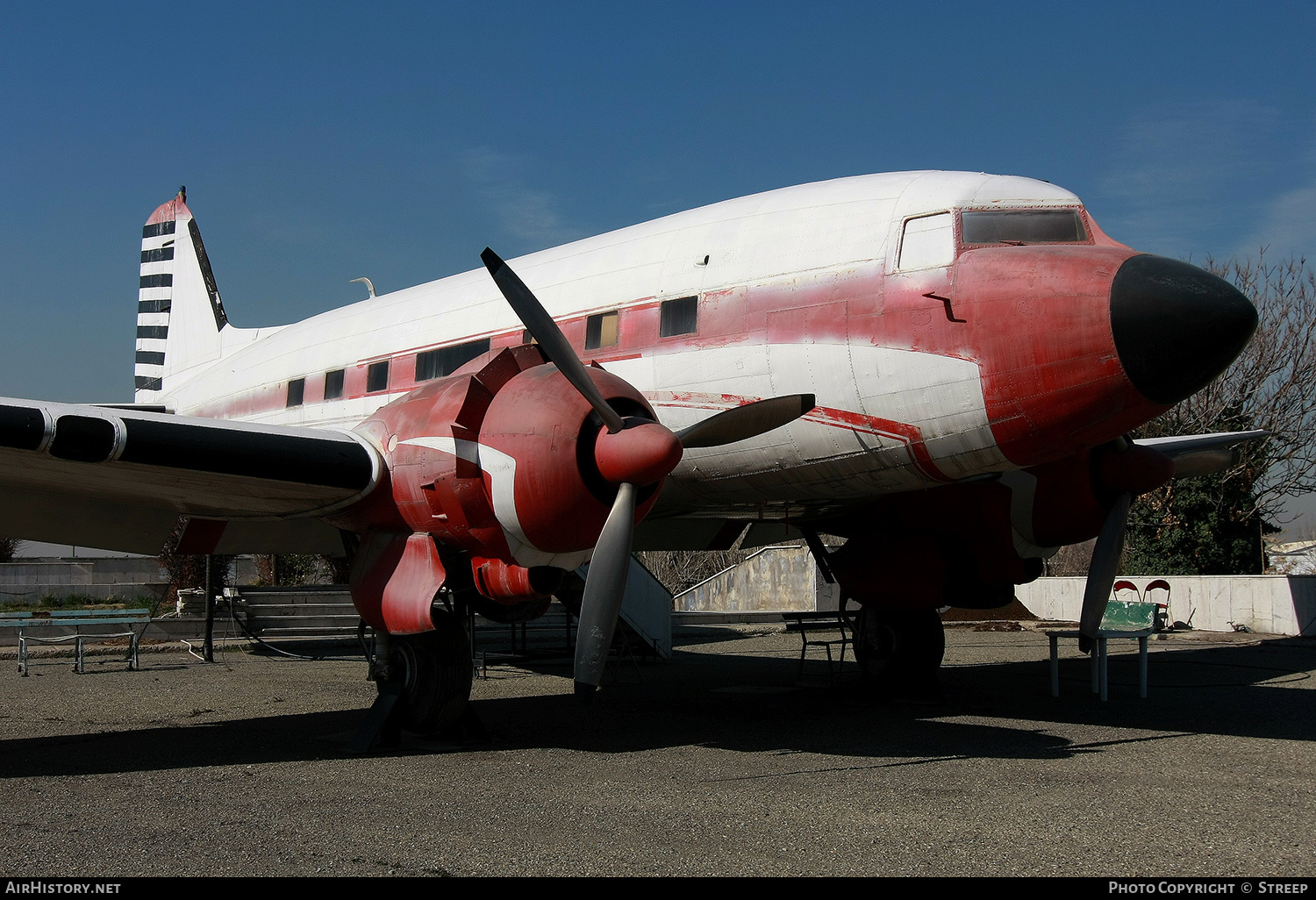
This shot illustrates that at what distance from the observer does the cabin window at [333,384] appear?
39.0 ft

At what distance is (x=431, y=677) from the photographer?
26.9 feet

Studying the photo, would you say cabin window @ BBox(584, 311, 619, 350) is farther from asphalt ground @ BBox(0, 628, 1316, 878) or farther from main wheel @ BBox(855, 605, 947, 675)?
main wheel @ BBox(855, 605, 947, 675)

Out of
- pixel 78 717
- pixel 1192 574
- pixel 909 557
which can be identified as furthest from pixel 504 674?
pixel 1192 574

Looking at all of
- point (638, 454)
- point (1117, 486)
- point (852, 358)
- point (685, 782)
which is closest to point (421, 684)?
point (685, 782)

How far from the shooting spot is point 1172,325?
6.67 meters

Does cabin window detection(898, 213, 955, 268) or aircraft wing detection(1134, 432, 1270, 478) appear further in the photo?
aircraft wing detection(1134, 432, 1270, 478)

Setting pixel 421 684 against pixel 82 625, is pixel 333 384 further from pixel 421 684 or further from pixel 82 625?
pixel 82 625

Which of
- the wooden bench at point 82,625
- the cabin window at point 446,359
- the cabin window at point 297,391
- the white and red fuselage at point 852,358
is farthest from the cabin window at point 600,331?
the wooden bench at point 82,625

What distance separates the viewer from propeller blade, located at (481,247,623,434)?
281 inches

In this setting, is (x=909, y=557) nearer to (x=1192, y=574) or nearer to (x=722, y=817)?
(x=722, y=817)

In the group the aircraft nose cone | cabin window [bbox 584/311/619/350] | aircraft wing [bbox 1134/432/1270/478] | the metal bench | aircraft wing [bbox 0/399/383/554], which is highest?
cabin window [bbox 584/311/619/350]

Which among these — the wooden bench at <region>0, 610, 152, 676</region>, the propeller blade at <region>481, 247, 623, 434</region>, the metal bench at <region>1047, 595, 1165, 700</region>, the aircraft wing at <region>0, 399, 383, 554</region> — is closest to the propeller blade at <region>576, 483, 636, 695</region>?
the propeller blade at <region>481, 247, 623, 434</region>

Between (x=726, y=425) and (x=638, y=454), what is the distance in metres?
0.82

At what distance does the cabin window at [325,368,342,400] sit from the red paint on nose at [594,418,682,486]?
5.73 metres
